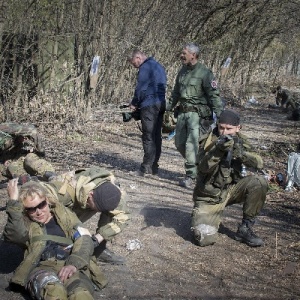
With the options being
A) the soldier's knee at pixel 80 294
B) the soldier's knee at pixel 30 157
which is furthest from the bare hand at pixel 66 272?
the soldier's knee at pixel 30 157

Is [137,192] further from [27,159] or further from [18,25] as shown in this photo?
[18,25]

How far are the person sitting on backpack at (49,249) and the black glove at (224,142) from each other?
144 cm

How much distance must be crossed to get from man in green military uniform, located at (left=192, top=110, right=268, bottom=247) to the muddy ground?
17cm

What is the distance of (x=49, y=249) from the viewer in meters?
3.79

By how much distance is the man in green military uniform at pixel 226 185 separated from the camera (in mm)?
4895

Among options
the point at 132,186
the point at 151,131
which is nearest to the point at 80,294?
the point at 132,186

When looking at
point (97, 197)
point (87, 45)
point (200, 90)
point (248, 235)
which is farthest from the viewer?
point (87, 45)

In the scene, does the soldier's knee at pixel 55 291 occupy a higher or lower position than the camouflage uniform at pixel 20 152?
lower

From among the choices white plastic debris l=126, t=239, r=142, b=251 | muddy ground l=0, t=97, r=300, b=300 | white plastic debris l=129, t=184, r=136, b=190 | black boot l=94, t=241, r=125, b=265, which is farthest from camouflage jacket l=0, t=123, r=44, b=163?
black boot l=94, t=241, r=125, b=265

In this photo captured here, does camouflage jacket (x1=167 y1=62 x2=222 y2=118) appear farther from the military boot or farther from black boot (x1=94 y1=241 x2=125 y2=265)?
black boot (x1=94 y1=241 x2=125 y2=265)

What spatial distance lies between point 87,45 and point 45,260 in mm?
8773

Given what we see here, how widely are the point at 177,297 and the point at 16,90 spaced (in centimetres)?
718

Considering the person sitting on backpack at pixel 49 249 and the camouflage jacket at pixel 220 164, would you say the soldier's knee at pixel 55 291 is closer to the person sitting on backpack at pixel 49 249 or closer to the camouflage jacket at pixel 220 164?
the person sitting on backpack at pixel 49 249

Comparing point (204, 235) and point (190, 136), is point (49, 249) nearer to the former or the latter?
point (204, 235)
